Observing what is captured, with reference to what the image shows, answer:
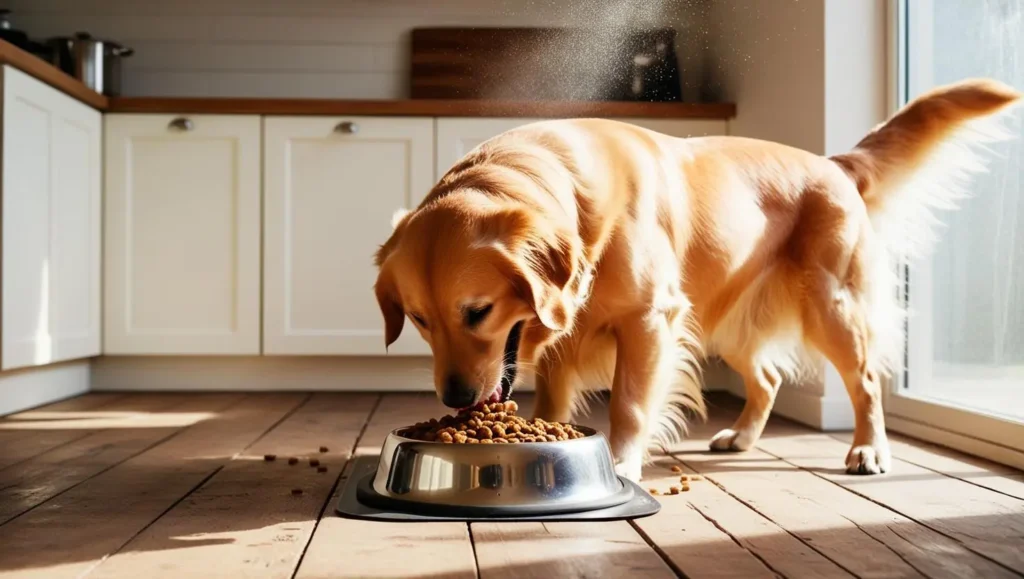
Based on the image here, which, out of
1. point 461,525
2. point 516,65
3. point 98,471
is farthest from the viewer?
point 516,65

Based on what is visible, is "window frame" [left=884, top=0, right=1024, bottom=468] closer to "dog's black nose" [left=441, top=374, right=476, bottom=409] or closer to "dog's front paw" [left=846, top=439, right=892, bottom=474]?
"dog's front paw" [left=846, top=439, right=892, bottom=474]

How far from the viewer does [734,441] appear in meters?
2.46

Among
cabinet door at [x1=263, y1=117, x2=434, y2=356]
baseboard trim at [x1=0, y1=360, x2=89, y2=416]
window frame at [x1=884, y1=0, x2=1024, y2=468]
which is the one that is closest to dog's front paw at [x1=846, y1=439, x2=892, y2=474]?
window frame at [x1=884, y1=0, x2=1024, y2=468]

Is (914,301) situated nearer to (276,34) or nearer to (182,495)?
(182,495)

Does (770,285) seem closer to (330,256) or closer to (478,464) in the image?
(478,464)

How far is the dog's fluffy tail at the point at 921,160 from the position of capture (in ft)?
7.57

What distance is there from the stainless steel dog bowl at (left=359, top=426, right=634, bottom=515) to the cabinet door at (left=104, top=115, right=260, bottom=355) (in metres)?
2.25

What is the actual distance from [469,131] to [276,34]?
1.28 m

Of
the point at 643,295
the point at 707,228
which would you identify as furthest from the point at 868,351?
the point at 643,295

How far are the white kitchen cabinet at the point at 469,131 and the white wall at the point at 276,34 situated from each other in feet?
2.63

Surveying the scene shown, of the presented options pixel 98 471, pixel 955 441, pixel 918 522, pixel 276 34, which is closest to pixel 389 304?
pixel 98 471

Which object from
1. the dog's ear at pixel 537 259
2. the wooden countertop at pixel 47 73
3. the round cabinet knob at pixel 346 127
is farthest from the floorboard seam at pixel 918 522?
the wooden countertop at pixel 47 73

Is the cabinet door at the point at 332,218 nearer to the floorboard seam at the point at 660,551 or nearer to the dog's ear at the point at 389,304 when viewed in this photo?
the dog's ear at the point at 389,304

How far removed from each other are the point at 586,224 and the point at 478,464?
559mm
